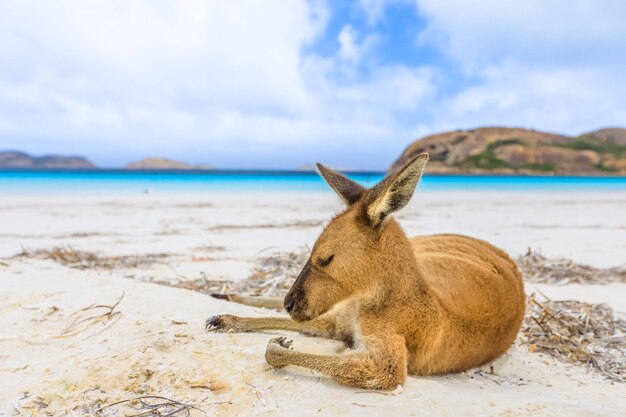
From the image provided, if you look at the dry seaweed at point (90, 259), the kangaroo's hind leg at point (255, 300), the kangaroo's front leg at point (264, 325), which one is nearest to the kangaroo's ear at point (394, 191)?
the kangaroo's front leg at point (264, 325)

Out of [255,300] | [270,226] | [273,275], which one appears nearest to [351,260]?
[255,300]

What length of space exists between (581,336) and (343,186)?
274 cm

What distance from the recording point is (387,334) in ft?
9.57

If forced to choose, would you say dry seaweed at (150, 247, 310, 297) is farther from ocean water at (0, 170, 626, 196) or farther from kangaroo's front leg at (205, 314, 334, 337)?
ocean water at (0, 170, 626, 196)

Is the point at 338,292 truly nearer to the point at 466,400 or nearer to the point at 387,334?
the point at 387,334

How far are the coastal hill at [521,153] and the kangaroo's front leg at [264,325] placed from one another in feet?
189

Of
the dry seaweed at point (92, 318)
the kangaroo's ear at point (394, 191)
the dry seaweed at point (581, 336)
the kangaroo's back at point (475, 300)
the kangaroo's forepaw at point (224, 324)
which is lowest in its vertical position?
the dry seaweed at point (581, 336)

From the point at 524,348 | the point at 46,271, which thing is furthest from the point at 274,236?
the point at 524,348

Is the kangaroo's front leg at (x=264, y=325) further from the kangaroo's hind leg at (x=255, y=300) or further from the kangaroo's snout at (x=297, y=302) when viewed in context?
the kangaroo's hind leg at (x=255, y=300)

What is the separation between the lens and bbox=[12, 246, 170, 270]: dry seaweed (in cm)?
683

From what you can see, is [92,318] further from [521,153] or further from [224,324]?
[521,153]

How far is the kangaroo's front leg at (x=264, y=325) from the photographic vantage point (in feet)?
11.5

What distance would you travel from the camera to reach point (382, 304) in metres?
3.00

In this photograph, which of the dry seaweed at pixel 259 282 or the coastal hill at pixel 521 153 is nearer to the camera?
the dry seaweed at pixel 259 282
